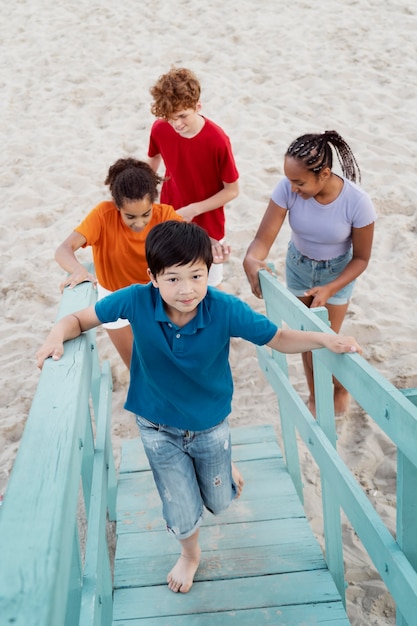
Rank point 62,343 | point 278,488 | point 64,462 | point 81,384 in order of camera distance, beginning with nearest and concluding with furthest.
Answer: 1. point 64,462
2. point 81,384
3. point 62,343
4. point 278,488

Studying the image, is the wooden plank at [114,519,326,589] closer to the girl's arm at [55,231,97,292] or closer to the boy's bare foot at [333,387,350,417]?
the girl's arm at [55,231,97,292]

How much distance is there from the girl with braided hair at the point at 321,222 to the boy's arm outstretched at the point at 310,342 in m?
0.78

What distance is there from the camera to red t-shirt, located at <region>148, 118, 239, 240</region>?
11.1 feet

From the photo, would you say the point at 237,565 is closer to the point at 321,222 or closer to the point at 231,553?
the point at 231,553

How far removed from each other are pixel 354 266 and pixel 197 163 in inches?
38.6

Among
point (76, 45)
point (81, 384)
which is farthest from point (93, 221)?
point (76, 45)

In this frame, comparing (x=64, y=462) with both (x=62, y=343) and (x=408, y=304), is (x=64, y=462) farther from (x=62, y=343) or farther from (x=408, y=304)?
(x=408, y=304)

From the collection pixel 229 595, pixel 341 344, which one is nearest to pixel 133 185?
pixel 341 344

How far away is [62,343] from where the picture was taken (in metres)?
1.98

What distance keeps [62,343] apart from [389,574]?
1121mm

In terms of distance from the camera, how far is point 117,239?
3.02m

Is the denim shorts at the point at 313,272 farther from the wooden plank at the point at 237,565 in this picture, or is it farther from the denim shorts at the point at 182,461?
the denim shorts at the point at 182,461

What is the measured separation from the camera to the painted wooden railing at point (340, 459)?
5.31ft

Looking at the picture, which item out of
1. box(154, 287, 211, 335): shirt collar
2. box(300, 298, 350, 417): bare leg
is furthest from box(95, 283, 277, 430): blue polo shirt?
box(300, 298, 350, 417): bare leg
